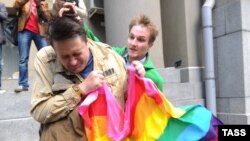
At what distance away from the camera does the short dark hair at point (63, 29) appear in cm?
185

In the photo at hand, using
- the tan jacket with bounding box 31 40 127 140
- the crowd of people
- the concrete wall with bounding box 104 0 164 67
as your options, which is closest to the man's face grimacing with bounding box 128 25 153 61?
the crowd of people

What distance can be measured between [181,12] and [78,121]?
18.6 feet

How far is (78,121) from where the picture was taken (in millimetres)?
1939

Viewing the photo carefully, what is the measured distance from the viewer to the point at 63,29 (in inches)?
72.9

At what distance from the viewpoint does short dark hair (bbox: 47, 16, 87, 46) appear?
1848 mm

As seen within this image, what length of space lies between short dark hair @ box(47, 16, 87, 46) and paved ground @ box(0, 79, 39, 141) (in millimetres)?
2673

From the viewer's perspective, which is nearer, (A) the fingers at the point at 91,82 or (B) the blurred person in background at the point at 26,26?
(A) the fingers at the point at 91,82

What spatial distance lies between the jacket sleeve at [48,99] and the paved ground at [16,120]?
2538 millimetres

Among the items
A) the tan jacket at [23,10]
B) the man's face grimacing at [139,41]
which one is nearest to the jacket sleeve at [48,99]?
the man's face grimacing at [139,41]

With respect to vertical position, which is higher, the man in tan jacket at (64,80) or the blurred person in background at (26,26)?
the blurred person in background at (26,26)

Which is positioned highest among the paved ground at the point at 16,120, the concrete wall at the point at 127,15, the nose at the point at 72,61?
the concrete wall at the point at 127,15

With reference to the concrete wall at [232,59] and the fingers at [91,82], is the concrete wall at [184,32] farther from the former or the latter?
the fingers at [91,82]

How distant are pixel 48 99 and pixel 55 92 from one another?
67 millimetres

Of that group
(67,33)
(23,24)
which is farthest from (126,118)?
(23,24)
